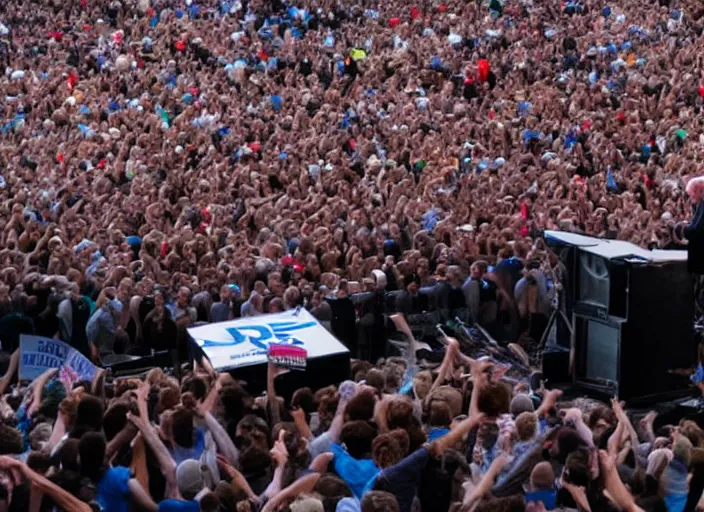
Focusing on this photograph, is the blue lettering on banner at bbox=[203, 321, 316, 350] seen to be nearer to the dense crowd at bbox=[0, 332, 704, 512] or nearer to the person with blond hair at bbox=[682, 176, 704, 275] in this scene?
the dense crowd at bbox=[0, 332, 704, 512]

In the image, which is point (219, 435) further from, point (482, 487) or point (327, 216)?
point (327, 216)

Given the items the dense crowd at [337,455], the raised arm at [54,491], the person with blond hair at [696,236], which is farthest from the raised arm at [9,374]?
the person with blond hair at [696,236]

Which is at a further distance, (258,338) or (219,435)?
(258,338)

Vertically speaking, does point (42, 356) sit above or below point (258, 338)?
above

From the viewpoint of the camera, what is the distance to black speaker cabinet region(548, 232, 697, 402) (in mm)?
11031

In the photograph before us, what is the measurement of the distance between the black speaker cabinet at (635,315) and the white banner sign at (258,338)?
1879mm

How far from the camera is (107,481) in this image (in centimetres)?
725

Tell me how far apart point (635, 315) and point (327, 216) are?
681 cm

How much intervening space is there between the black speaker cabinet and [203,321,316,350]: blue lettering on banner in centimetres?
199

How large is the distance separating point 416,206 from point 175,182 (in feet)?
11.4

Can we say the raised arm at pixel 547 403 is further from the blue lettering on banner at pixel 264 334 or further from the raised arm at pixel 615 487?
the blue lettering on banner at pixel 264 334

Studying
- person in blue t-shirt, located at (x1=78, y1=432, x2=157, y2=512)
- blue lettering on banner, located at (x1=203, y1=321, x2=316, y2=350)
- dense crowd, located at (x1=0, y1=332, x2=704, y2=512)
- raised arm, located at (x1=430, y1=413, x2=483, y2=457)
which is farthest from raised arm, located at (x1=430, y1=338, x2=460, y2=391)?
person in blue t-shirt, located at (x1=78, y1=432, x2=157, y2=512)

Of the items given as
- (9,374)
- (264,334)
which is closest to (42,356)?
(9,374)

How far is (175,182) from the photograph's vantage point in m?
20.3
